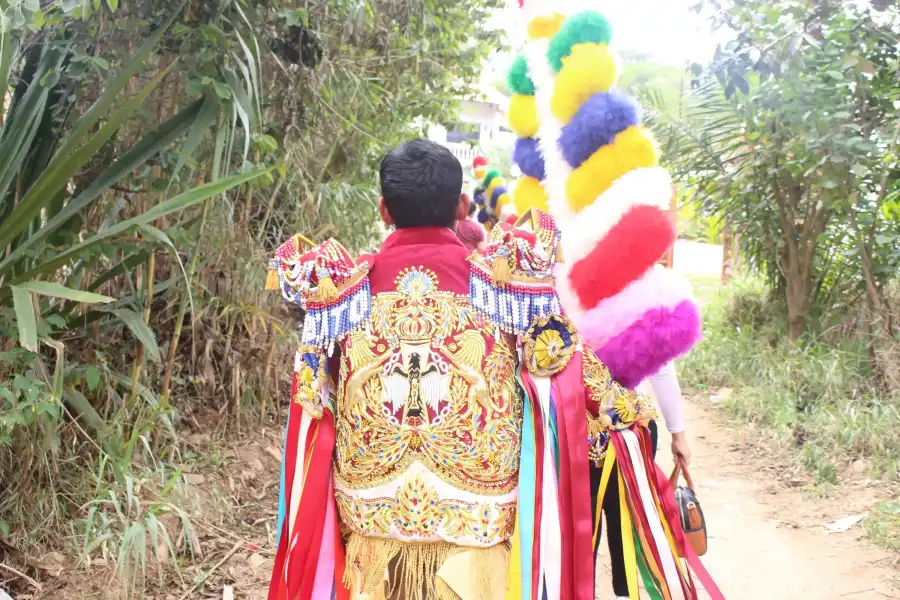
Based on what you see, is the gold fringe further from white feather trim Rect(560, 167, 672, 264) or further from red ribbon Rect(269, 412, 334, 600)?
white feather trim Rect(560, 167, 672, 264)

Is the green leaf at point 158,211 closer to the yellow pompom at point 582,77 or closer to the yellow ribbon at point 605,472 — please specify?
the yellow pompom at point 582,77

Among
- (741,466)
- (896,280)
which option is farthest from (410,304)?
(896,280)

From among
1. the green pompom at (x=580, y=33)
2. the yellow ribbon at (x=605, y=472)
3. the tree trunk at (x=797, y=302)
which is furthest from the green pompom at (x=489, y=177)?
the yellow ribbon at (x=605, y=472)

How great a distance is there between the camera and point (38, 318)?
2.51 meters

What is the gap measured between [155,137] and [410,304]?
1305 millimetres

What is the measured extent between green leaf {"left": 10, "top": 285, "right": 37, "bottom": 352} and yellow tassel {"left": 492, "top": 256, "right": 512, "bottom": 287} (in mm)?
1143

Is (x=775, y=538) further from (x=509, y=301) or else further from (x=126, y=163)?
(x=126, y=163)

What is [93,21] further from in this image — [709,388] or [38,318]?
[709,388]

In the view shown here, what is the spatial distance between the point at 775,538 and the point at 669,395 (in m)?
2.00

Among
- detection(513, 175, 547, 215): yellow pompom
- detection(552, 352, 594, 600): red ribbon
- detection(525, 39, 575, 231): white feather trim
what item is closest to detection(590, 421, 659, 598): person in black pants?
detection(552, 352, 594, 600): red ribbon

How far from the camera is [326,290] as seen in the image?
1690 millimetres

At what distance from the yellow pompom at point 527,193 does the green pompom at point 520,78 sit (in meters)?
0.42

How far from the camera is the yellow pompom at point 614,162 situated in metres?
2.45

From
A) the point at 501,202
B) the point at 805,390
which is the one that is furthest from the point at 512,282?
the point at 501,202
